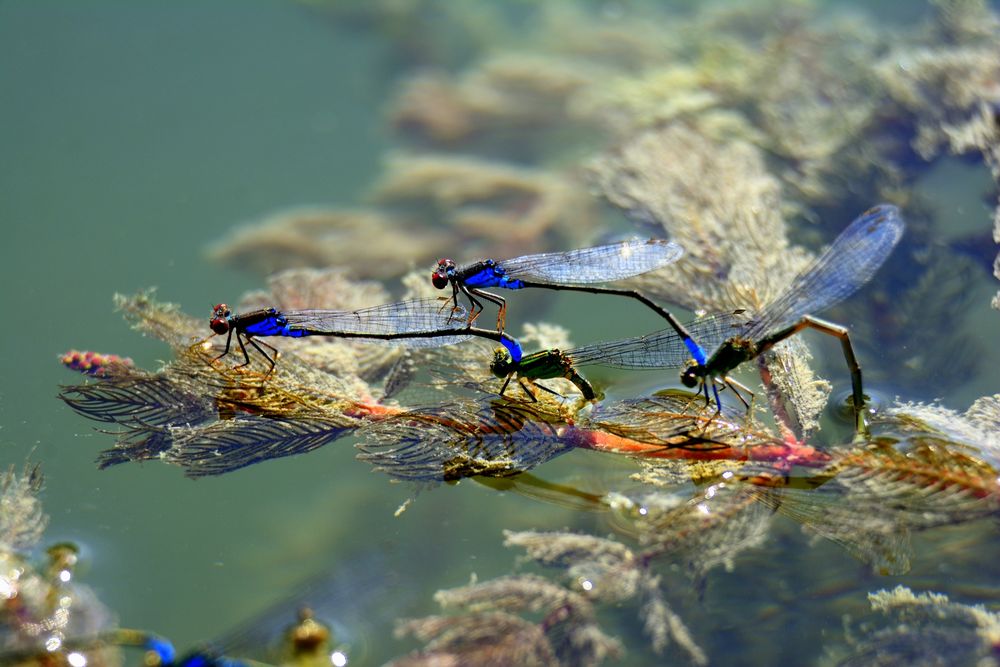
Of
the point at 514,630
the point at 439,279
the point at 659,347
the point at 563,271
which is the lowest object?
the point at 514,630

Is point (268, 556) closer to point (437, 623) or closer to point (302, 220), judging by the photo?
point (437, 623)

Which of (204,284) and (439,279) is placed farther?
(204,284)

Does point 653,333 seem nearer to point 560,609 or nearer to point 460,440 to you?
point 460,440

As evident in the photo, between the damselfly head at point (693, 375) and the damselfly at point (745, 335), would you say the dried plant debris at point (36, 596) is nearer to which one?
the damselfly at point (745, 335)

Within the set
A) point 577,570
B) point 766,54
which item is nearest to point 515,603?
point 577,570

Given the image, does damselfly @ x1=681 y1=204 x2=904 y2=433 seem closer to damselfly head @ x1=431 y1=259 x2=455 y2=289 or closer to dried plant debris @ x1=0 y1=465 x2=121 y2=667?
damselfly head @ x1=431 y1=259 x2=455 y2=289

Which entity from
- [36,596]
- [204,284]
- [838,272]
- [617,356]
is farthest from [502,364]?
[204,284]
